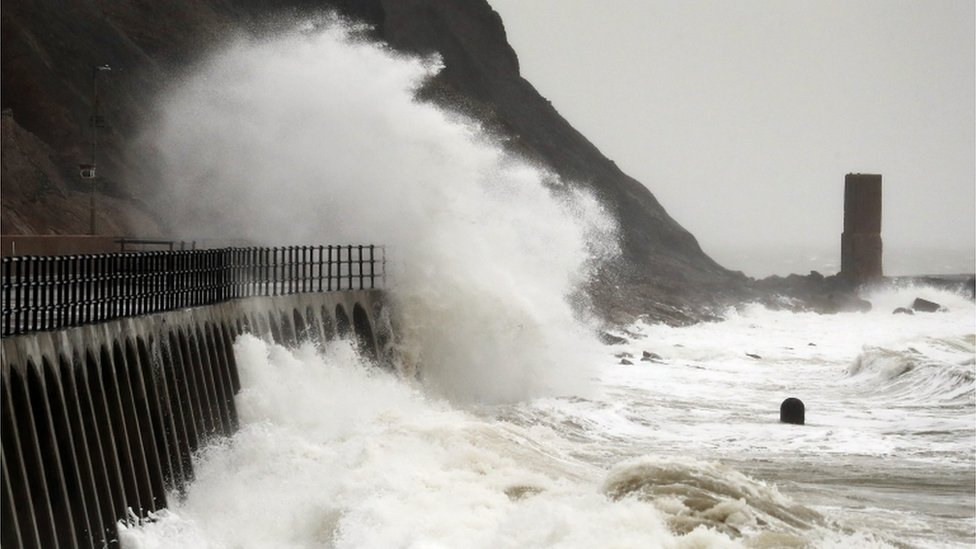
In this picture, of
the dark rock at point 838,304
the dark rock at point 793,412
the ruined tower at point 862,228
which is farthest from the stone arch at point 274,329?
the ruined tower at point 862,228

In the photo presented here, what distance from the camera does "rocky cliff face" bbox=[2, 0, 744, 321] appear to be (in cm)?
4825

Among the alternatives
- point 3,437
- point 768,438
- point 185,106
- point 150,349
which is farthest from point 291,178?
point 3,437

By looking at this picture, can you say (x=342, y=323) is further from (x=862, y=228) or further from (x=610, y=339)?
(x=862, y=228)

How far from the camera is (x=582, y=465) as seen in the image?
2441 centimetres

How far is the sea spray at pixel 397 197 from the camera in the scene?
34.8 metres

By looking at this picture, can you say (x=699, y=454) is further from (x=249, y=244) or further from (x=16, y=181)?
(x=16, y=181)

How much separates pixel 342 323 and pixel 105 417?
14.6 meters

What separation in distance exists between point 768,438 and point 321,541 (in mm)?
12490

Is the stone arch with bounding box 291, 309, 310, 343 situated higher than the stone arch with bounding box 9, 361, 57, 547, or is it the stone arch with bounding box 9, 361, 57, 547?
the stone arch with bounding box 9, 361, 57, 547

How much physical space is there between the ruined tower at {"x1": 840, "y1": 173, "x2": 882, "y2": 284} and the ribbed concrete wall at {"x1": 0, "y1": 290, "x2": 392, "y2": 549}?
73025 millimetres

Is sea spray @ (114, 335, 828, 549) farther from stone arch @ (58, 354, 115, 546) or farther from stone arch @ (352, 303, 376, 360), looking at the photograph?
stone arch @ (352, 303, 376, 360)

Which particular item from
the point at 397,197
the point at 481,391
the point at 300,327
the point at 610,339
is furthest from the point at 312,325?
the point at 610,339

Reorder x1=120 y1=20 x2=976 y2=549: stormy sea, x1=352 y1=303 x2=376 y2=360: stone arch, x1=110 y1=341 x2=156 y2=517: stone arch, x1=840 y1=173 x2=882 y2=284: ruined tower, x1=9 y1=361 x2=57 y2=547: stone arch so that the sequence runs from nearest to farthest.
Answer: x1=9 y1=361 x2=57 y2=547: stone arch, x1=110 y1=341 x2=156 y2=517: stone arch, x1=120 y1=20 x2=976 y2=549: stormy sea, x1=352 y1=303 x2=376 y2=360: stone arch, x1=840 y1=173 x2=882 y2=284: ruined tower

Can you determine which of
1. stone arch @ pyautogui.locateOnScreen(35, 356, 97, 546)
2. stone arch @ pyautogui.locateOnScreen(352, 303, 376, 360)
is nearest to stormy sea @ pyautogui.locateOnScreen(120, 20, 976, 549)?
stone arch @ pyautogui.locateOnScreen(352, 303, 376, 360)
